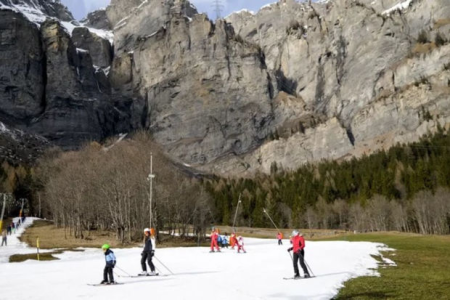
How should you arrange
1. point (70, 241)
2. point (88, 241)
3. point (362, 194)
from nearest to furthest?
1. point (88, 241)
2. point (70, 241)
3. point (362, 194)

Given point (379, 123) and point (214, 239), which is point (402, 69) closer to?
point (379, 123)

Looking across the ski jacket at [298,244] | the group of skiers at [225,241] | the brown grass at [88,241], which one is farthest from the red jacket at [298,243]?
the brown grass at [88,241]

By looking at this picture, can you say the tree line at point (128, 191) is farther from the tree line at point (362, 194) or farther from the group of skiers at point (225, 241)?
the tree line at point (362, 194)

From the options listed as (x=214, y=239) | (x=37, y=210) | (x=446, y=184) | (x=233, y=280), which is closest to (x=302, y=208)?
(x=446, y=184)

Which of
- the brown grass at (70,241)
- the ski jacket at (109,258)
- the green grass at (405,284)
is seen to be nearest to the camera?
the green grass at (405,284)

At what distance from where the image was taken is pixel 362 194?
125500 millimetres

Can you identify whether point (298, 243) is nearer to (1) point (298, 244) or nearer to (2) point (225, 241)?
(1) point (298, 244)

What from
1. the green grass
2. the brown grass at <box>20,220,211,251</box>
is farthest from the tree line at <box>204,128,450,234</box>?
the green grass

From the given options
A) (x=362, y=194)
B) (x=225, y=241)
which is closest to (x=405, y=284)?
(x=225, y=241)

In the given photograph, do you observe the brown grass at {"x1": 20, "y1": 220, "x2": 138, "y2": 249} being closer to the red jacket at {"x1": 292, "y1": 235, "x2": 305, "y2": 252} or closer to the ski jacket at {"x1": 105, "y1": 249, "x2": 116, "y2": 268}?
the ski jacket at {"x1": 105, "y1": 249, "x2": 116, "y2": 268}

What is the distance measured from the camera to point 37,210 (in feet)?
446

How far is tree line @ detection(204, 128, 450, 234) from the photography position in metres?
108

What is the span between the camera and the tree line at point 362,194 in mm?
107688

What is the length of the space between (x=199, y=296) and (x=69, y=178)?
2303 inches
